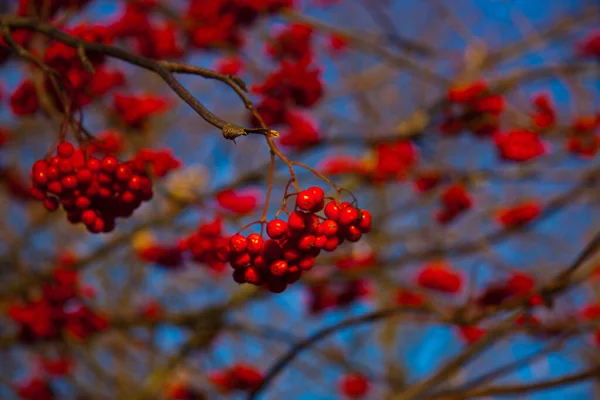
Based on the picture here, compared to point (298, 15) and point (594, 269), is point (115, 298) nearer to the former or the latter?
point (298, 15)

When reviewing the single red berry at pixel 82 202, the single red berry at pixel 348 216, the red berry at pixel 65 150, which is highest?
the red berry at pixel 65 150

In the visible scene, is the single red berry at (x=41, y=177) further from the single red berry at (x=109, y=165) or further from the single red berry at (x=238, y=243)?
the single red berry at (x=238, y=243)

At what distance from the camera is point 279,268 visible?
1166 mm

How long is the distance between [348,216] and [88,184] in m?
0.62

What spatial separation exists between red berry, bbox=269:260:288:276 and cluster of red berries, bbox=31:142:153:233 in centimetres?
41

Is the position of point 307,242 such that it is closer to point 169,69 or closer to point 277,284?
point 277,284

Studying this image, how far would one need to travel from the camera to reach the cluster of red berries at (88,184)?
52.2 inches

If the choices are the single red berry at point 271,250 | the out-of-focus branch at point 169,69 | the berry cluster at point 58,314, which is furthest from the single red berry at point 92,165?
the berry cluster at point 58,314

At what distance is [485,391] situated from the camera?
1.61 meters

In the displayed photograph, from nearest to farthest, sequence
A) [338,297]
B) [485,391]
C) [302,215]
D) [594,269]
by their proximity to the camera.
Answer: [302,215]
[485,391]
[594,269]
[338,297]

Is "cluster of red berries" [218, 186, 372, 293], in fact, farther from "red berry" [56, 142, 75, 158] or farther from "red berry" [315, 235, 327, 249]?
"red berry" [56, 142, 75, 158]

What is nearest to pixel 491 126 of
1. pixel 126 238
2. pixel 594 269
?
pixel 594 269

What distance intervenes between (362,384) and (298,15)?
314 cm

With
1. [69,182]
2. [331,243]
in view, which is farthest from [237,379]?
[331,243]
